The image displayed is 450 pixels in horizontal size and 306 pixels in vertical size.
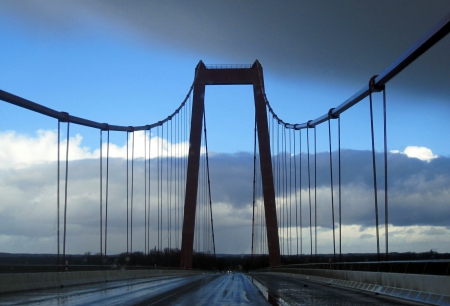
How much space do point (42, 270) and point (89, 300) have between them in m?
7.90

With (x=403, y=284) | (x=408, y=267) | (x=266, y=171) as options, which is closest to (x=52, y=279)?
(x=403, y=284)

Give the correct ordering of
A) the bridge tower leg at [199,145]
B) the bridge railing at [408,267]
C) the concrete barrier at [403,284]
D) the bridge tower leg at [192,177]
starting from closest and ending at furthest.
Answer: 1. the concrete barrier at [403,284]
2. the bridge railing at [408,267]
3. the bridge tower leg at [199,145]
4. the bridge tower leg at [192,177]

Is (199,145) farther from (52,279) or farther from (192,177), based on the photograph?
(52,279)

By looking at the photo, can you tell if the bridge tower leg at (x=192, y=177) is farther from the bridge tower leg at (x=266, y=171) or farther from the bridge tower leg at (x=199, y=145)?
the bridge tower leg at (x=266, y=171)

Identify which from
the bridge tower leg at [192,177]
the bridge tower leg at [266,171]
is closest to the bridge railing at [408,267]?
the bridge tower leg at [266,171]

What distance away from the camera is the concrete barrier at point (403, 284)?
12055 mm

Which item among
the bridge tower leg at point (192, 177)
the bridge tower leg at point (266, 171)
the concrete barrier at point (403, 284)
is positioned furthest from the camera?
the bridge tower leg at point (192, 177)

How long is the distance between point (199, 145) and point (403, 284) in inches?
1546

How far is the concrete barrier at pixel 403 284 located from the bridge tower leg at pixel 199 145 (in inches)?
1061

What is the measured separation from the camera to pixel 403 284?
48.1ft

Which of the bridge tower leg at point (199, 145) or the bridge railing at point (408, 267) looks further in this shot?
the bridge tower leg at point (199, 145)

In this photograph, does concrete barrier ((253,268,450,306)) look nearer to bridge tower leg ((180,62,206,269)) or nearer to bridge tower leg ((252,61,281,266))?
bridge tower leg ((252,61,281,266))

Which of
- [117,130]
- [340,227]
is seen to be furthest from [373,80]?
[117,130]

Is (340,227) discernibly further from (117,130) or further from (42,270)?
(117,130)
